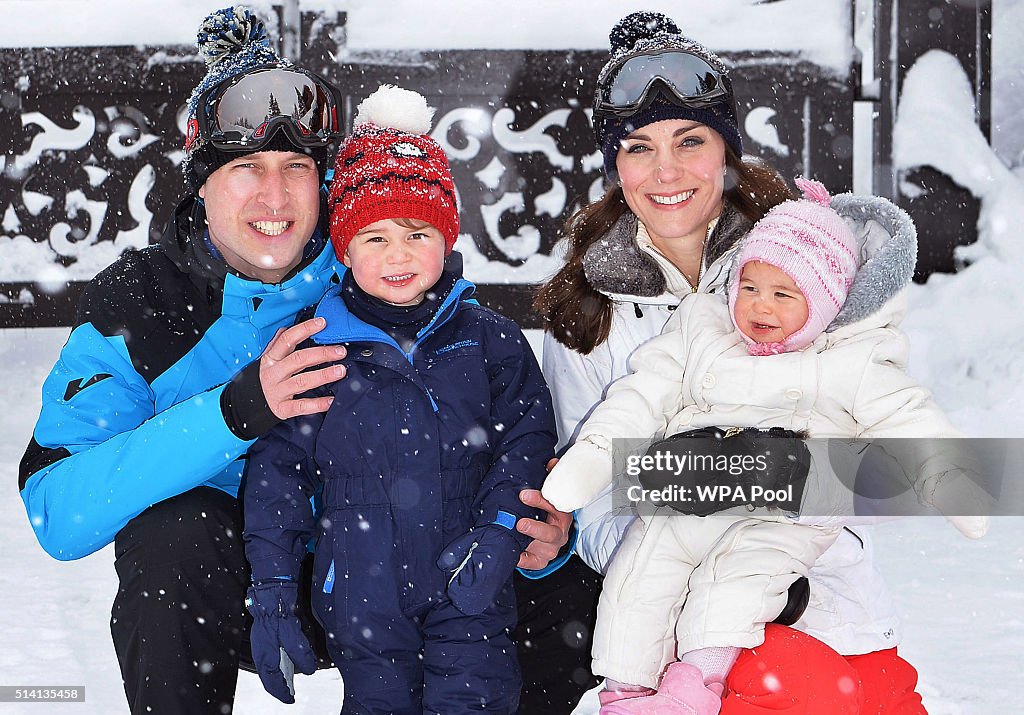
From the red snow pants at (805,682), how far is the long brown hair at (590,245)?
0.97 meters

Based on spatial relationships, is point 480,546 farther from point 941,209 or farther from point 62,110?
point 941,209

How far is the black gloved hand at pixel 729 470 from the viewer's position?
2.18m

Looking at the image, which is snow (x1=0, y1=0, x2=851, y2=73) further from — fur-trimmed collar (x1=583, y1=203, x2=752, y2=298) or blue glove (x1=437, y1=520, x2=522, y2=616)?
blue glove (x1=437, y1=520, x2=522, y2=616)

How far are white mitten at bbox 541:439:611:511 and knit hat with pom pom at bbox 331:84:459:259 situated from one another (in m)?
0.67

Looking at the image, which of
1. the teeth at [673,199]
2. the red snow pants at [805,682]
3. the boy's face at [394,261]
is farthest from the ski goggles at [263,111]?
the red snow pants at [805,682]

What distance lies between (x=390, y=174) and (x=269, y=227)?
38cm

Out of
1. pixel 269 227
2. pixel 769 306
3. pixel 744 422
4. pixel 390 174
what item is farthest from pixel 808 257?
pixel 269 227

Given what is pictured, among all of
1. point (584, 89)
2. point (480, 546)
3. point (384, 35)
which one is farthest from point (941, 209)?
point (480, 546)

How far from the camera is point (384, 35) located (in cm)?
657

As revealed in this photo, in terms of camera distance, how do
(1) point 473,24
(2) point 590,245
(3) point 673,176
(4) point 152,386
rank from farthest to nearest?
(1) point 473,24 < (2) point 590,245 < (3) point 673,176 < (4) point 152,386

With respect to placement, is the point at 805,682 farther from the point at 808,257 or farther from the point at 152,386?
the point at 152,386

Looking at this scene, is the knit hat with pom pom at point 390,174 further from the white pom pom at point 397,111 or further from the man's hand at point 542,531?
the man's hand at point 542,531

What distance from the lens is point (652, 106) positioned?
108 inches

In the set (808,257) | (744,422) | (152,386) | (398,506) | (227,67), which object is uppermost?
(227,67)
